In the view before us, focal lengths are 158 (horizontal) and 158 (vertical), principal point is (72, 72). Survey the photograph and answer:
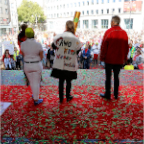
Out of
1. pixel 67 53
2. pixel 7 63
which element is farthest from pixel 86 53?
pixel 67 53

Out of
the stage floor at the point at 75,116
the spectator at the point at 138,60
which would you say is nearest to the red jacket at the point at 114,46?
the stage floor at the point at 75,116

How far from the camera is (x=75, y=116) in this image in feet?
8.67

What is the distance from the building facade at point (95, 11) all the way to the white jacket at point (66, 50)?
4335 millimetres

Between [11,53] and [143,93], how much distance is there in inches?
216

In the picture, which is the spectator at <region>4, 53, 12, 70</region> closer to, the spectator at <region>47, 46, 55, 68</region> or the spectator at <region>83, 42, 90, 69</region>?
the spectator at <region>47, 46, 55, 68</region>

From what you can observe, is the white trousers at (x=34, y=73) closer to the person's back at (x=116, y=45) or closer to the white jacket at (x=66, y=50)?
the white jacket at (x=66, y=50)

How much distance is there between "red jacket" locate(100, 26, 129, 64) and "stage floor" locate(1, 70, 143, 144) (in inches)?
34.6

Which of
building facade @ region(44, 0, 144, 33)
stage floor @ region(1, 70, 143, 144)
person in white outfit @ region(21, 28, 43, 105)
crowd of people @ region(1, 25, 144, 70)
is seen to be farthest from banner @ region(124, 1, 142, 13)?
person in white outfit @ region(21, 28, 43, 105)

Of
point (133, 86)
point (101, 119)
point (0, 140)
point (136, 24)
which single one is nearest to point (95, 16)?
point (136, 24)

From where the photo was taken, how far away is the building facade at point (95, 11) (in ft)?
24.3

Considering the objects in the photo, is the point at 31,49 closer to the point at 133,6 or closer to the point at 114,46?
the point at 114,46

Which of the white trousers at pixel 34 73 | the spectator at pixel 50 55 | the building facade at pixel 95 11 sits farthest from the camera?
the spectator at pixel 50 55

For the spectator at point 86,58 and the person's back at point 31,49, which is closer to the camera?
the person's back at point 31,49

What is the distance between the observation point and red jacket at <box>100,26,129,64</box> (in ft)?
9.42
